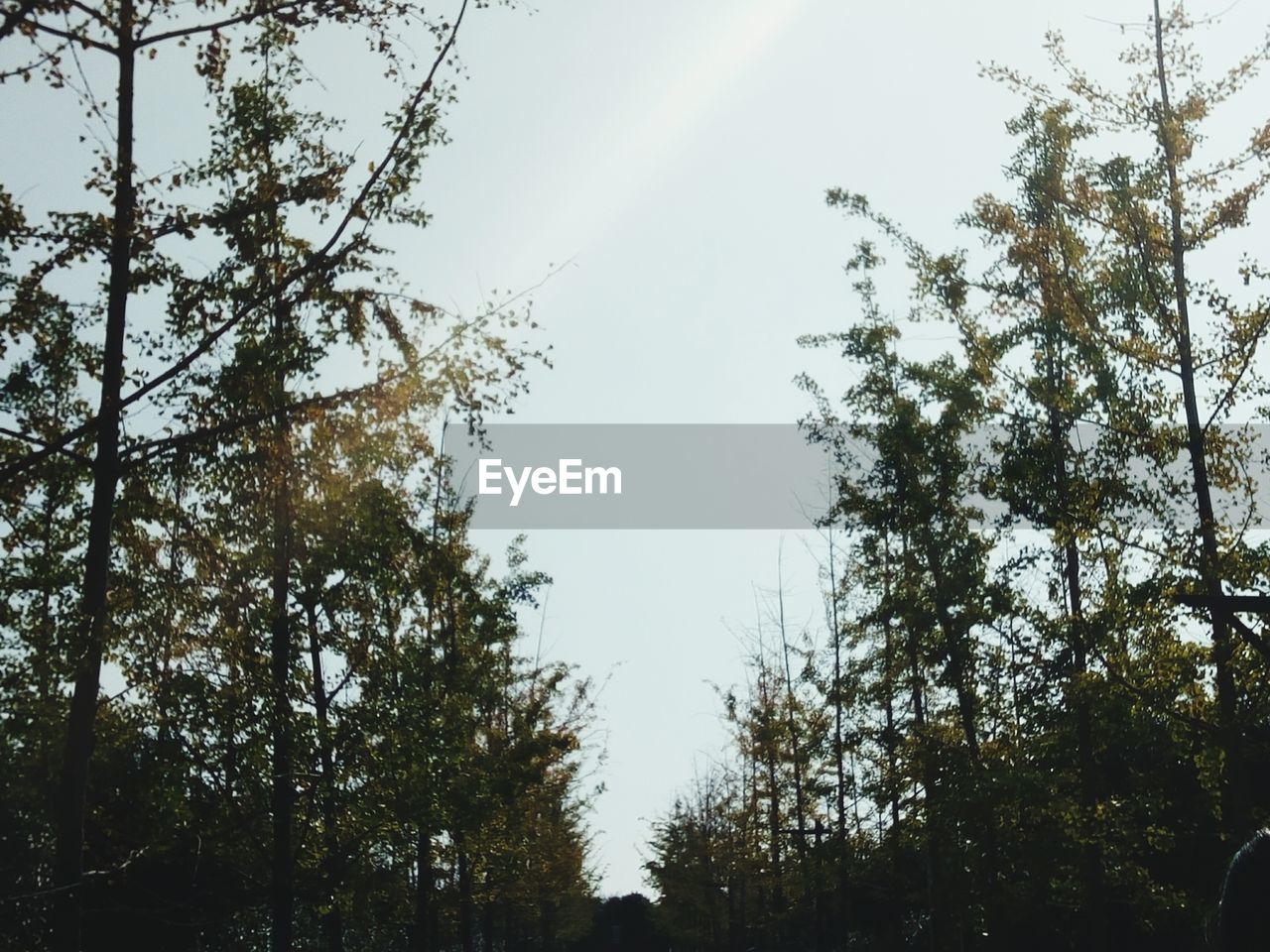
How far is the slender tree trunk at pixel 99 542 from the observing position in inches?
312

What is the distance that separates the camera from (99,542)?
8.28 metres

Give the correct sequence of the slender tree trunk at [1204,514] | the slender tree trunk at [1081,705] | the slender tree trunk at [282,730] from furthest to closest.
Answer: the slender tree trunk at [1081,705] < the slender tree trunk at [282,730] < the slender tree trunk at [1204,514]

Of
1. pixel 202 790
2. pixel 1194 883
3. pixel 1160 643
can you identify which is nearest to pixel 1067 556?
pixel 1160 643

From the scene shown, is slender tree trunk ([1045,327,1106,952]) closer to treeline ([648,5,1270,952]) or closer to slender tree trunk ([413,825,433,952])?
treeline ([648,5,1270,952])

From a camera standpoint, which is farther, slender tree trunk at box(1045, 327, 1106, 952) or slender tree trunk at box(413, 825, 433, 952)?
slender tree trunk at box(413, 825, 433, 952)

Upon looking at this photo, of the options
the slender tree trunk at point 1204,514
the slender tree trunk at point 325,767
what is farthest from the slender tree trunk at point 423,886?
the slender tree trunk at point 1204,514

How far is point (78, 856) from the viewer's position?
317 inches

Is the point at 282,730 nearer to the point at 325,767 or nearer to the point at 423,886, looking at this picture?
the point at 325,767

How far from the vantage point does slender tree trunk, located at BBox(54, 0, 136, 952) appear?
26.0 ft

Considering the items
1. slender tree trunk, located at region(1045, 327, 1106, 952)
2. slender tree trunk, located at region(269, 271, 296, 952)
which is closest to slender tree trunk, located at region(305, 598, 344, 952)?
slender tree trunk, located at region(269, 271, 296, 952)

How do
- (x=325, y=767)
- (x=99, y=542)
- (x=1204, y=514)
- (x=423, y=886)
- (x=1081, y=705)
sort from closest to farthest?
(x=99, y=542)
(x=1204, y=514)
(x=325, y=767)
(x=1081, y=705)
(x=423, y=886)

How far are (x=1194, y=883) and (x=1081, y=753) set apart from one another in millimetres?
8013

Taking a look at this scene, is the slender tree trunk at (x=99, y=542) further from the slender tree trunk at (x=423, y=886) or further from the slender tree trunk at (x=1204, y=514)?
the slender tree trunk at (x=423, y=886)

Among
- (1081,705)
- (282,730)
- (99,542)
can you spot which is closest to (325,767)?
(282,730)
